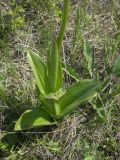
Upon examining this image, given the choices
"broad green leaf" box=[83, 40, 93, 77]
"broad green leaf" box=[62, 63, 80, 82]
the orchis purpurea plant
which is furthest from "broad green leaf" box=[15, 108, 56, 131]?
"broad green leaf" box=[83, 40, 93, 77]

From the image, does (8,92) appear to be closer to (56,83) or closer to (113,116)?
(56,83)

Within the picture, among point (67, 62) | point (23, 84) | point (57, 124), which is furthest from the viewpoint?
point (67, 62)

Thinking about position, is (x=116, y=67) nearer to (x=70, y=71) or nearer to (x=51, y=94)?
(x=70, y=71)

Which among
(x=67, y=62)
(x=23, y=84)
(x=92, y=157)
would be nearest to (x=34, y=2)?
(x=67, y=62)

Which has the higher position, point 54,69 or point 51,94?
point 54,69

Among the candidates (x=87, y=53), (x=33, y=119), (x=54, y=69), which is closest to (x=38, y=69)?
(x=54, y=69)

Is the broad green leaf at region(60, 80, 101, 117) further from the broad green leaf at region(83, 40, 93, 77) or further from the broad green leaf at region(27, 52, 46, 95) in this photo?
the broad green leaf at region(83, 40, 93, 77)
